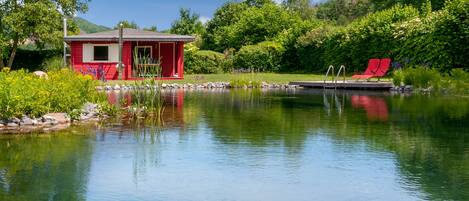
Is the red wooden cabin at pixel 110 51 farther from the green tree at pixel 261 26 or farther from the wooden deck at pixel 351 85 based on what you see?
the green tree at pixel 261 26

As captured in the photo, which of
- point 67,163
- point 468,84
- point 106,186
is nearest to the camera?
point 106,186

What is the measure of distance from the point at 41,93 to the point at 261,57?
23.8m

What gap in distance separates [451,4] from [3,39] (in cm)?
1924

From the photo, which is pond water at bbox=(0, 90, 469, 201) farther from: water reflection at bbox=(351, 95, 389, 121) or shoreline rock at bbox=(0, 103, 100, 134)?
shoreline rock at bbox=(0, 103, 100, 134)

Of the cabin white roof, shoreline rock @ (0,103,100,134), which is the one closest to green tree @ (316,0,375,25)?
the cabin white roof

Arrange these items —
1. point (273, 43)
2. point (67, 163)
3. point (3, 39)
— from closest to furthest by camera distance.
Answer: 1. point (67, 163)
2. point (3, 39)
3. point (273, 43)

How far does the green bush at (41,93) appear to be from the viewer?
1009cm

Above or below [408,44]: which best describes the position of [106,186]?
below

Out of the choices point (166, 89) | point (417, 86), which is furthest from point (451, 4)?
point (166, 89)

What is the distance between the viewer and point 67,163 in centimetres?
722

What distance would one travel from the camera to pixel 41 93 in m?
10.6

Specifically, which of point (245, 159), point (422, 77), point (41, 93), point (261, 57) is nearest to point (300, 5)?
point (261, 57)

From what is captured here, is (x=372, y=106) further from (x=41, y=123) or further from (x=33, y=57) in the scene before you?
(x=33, y=57)

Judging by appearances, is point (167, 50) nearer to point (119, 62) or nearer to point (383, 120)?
point (119, 62)
